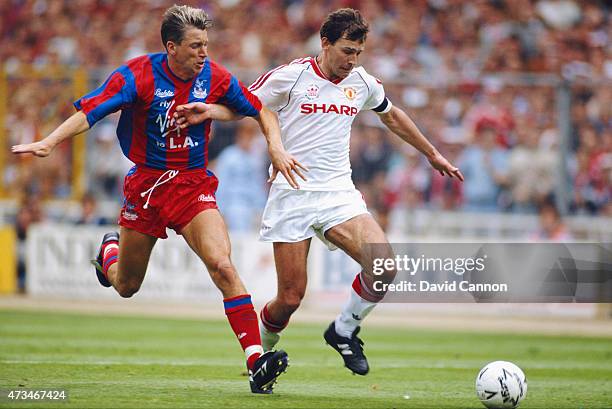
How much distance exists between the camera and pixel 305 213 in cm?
868

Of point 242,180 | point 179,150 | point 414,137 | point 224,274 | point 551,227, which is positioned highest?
point 179,150

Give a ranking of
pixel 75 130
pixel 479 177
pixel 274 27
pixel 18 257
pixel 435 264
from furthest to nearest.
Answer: pixel 274 27 < pixel 18 257 < pixel 479 177 < pixel 435 264 < pixel 75 130

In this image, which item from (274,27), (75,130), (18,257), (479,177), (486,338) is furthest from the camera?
(274,27)

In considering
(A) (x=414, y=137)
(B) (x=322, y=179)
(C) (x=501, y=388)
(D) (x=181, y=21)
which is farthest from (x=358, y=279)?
(D) (x=181, y=21)

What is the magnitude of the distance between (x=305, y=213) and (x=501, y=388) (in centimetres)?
216

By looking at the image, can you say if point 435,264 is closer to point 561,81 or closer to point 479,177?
point 479,177

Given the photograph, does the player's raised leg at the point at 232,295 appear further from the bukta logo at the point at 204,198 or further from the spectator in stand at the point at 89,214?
the spectator in stand at the point at 89,214

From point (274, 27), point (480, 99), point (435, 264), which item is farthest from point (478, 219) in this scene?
point (274, 27)

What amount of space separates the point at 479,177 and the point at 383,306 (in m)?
2.65

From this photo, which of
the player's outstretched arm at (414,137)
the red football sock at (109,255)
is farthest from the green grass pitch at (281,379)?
the player's outstretched arm at (414,137)

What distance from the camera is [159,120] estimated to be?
8.03 meters

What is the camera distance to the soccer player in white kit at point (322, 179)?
8.57m

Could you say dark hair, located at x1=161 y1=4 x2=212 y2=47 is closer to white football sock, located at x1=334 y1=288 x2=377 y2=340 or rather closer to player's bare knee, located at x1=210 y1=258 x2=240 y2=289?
player's bare knee, located at x1=210 y1=258 x2=240 y2=289

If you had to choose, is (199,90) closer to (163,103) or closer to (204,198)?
(163,103)
